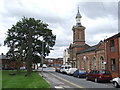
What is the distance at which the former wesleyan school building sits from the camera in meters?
28.2

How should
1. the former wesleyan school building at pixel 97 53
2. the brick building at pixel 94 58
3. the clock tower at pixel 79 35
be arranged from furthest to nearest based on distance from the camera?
the clock tower at pixel 79 35, the brick building at pixel 94 58, the former wesleyan school building at pixel 97 53

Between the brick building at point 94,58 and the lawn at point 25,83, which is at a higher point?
the brick building at point 94,58

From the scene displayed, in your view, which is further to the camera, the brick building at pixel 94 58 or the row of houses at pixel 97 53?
the brick building at pixel 94 58

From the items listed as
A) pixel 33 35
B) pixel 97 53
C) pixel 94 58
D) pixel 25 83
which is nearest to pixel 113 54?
pixel 97 53

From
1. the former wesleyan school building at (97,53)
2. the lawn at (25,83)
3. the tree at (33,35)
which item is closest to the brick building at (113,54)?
the former wesleyan school building at (97,53)

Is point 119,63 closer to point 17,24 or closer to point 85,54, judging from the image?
point 85,54

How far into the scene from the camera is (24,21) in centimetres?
5453

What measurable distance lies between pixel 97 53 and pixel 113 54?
10.4m

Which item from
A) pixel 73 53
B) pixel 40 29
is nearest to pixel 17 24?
pixel 40 29

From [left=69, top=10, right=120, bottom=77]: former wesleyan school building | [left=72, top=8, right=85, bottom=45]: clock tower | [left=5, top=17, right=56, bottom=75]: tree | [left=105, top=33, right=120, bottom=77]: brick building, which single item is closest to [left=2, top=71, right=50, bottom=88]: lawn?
[left=105, top=33, right=120, bottom=77]: brick building

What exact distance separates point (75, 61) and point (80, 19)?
14.9 meters

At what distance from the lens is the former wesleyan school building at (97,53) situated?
2817cm

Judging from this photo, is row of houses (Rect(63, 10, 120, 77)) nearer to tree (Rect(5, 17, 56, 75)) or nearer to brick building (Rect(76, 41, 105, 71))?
brick building (Rect(76, 41, 105, 71))

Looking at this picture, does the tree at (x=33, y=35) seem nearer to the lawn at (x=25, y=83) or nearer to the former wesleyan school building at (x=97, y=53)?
the former wesleyan school building at (x=97, y=53)
